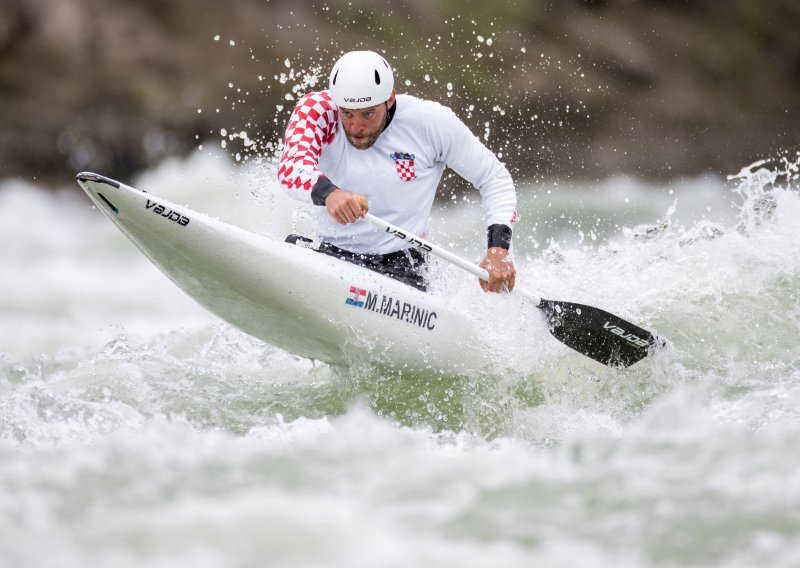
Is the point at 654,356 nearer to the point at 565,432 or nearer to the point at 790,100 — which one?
the point at 565,432

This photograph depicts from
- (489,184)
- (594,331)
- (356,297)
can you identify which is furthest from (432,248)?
(594,331)

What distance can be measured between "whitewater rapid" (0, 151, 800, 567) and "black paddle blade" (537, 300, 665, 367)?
0.09 m

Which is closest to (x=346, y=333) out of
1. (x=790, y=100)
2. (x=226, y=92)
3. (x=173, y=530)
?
(x=173, y=530)

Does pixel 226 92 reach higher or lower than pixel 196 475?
higher

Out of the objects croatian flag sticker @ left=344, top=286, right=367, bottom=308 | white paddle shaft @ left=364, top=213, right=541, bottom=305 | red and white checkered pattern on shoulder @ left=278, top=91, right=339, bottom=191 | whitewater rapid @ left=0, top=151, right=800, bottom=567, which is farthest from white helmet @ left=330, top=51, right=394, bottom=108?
whitewater rapid @ left=0, top=151, right=800, bottom=567

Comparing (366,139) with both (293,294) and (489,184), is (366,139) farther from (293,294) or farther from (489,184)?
(293,294)

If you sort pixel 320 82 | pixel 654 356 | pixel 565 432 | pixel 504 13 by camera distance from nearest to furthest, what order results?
pixel 565 432
pixel 654 356
pixel 320 82
pixel 504 13

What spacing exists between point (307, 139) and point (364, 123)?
0.93 feet

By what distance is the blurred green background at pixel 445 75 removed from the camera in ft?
44.2

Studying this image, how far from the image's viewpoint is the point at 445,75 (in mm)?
15250

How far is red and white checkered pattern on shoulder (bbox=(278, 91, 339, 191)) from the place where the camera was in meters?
4.83

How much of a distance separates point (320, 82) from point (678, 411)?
8.69 meters

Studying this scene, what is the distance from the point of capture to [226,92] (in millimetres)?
14109

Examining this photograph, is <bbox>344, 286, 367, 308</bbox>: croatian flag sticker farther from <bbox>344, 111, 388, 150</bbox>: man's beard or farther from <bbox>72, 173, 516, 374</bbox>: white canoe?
<bbox>344, 111, 388, 150</bbox>: man's beard
